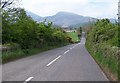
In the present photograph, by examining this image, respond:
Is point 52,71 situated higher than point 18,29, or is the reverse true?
point 18,29

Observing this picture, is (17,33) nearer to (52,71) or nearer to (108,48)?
(108,48)

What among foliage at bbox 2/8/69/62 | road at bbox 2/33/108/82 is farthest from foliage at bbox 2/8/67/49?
road at bbox 2/33/108/82

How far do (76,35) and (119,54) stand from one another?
174 metres

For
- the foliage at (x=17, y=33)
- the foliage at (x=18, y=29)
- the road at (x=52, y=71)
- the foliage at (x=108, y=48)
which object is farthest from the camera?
the foliage at (x=18, y=29)

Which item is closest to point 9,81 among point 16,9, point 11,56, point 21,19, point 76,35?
point 11,56

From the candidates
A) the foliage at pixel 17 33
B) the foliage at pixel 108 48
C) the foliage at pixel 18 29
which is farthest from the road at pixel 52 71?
the foliage at pixel 18 29

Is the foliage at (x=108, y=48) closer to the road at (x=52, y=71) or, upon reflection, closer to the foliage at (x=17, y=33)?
the road at (x=52, y=71)

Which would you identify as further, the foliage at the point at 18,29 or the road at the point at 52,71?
the foliage at the point at 18,29

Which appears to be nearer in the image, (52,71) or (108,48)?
(52,71)

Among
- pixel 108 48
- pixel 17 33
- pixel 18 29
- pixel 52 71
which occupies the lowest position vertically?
pixel 52 71

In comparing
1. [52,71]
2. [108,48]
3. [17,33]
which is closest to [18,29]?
[17,33]

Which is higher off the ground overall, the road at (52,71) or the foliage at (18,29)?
the foliage at (18,29)

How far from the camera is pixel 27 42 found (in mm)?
39781

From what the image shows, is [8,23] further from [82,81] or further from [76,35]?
[76,35]
